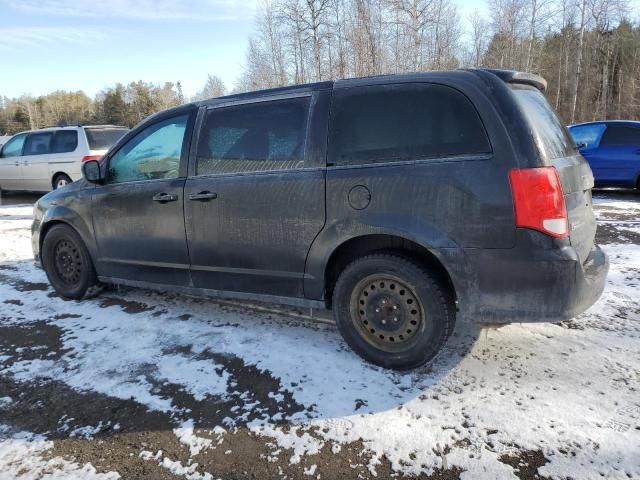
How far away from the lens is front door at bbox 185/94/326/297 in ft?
10.3

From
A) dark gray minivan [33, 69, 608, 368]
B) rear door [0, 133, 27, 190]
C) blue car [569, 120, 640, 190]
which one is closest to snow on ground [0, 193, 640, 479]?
dark gray minivan [33, 69, 608, 368]

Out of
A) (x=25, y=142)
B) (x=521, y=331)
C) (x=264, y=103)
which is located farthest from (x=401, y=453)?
(x=25, y=142)

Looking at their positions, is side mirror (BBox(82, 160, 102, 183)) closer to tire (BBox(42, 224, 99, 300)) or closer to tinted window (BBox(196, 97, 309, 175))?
tire (BBox(42, 224, 99, 300))

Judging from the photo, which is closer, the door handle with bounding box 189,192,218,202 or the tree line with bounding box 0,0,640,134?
the door handle with bounding box 189,192,218,202

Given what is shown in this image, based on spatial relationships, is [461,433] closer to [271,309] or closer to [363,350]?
[363,350]

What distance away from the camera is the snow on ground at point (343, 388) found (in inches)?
87.7

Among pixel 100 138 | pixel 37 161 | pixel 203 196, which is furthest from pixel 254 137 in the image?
pixel 37 161

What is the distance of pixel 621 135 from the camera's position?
9.66 metres

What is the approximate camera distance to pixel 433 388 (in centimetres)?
275

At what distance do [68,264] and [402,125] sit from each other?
3641mm

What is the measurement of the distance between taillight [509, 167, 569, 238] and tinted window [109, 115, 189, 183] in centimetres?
257

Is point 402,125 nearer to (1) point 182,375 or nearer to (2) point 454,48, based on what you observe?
(1) point 182,375

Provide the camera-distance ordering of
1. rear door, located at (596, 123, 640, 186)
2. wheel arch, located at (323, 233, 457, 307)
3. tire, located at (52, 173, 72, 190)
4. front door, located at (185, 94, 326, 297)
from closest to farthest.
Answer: wheel arch, located at (323, 233, 457, 307)
front door, located at (185, 94, 326, 297)
rear door, located at (596, 123, 640, 186)
tire, located at (52, 173, 72, 190)

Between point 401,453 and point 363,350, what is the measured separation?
2.96 ft
